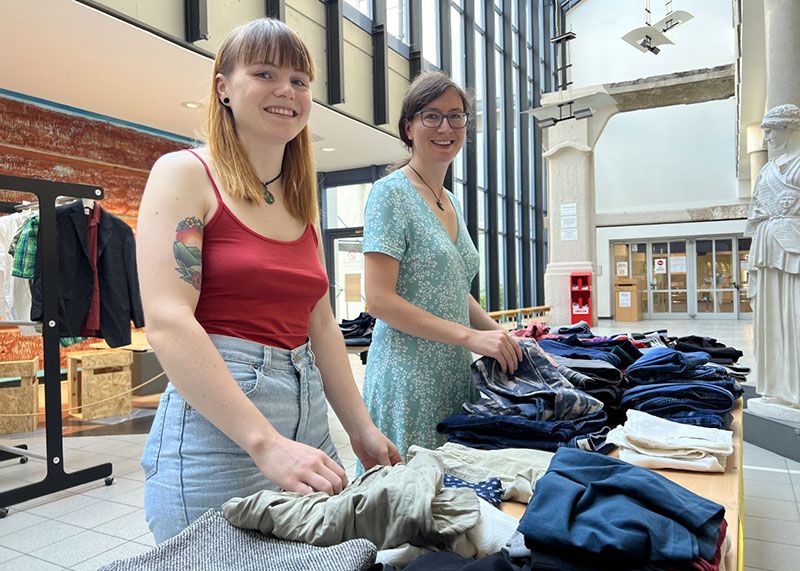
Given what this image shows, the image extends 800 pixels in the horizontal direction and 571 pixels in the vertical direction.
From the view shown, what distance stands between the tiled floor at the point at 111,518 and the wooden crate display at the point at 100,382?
1.27 meters

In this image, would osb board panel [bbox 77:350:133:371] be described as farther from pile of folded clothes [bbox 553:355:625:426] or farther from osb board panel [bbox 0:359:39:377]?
pile of folded clothes [bbox 553:355:625:426]

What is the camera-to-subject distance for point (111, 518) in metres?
3.55

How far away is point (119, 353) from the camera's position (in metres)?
6.55

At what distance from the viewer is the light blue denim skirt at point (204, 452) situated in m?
0.96

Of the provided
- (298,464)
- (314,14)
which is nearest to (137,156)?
(314,14)

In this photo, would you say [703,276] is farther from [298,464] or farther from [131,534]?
[298,464]

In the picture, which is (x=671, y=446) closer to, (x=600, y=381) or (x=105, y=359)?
(x=600, y=381)

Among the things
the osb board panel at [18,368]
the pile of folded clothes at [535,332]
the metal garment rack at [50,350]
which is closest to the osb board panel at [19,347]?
the osb board panel at [18,368]

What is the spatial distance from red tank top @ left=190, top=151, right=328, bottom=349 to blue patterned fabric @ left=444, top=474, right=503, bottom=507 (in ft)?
1.24

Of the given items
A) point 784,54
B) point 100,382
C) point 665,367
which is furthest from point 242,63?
point 100,382

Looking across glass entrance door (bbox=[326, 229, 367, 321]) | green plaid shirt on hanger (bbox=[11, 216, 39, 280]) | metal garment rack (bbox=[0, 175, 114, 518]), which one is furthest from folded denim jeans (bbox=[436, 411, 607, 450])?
glass entrance door (bbox=[326, 229, 367, 321])

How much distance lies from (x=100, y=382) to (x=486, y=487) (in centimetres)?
620

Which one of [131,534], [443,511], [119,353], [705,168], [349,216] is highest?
[705,168]

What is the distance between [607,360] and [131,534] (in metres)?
2.69
